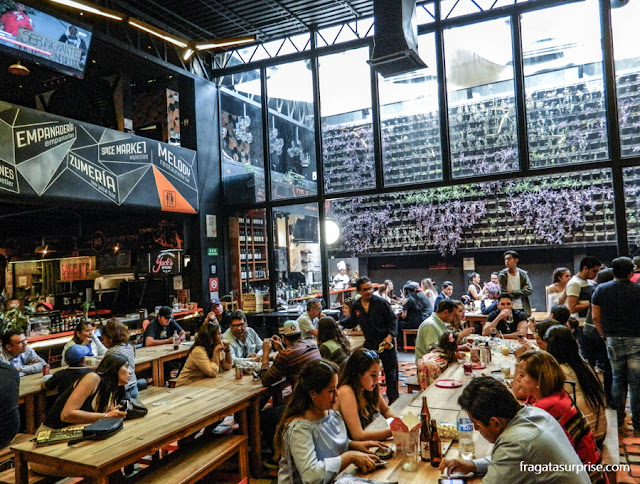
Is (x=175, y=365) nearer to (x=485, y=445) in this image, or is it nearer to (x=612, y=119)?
(x=485, y=445)

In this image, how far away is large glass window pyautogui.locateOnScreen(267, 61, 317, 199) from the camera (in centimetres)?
891

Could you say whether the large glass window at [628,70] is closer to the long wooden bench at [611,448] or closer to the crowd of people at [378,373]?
the crowd of people at [378,373]

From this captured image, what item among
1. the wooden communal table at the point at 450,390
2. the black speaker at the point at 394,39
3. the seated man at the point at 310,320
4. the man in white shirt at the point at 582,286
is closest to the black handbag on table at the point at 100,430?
the wooden communal table at the point at 450,390

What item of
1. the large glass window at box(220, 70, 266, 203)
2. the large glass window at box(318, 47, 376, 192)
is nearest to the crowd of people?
the large glass window at box(318, 47, 376, 192)

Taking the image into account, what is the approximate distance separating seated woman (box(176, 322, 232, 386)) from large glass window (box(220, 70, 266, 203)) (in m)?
4.84

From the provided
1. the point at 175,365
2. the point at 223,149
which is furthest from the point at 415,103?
the point at 175,365

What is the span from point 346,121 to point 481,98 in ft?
7.84

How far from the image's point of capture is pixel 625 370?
462 cm

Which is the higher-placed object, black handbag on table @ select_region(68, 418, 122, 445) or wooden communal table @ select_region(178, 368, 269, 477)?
black handbag on table @ select_region(68, 418, 122, 445)

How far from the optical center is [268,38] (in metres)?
9.16

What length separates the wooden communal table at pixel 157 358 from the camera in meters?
5.62

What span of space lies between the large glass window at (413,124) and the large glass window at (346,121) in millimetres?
335

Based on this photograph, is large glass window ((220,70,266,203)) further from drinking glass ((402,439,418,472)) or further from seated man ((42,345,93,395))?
drinking glass ((402,439,418,472))

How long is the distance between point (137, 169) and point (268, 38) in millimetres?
3729
